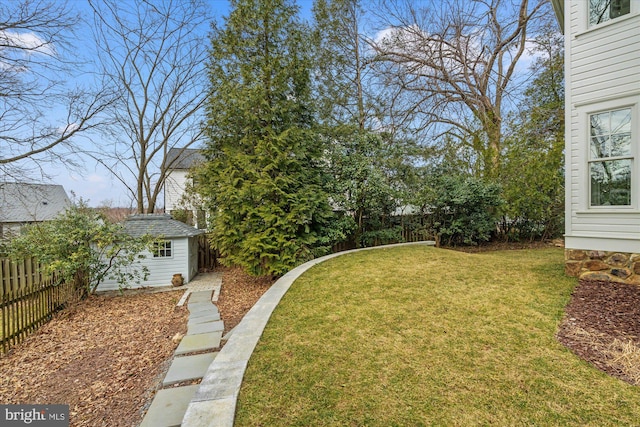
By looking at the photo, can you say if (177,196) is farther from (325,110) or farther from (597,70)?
(597,70)

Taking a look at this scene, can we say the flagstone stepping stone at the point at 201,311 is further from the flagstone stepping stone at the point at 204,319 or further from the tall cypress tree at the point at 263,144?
the tall cypress tree at the point at 263,144

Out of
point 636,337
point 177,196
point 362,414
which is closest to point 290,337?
point 362,414

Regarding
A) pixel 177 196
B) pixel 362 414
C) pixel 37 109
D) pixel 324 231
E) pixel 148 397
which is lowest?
pixel 148 397

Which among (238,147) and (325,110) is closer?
(238,147)

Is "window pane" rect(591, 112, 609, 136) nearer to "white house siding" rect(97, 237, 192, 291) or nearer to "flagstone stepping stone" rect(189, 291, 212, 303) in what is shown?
"flagstone stepping stone" rect(189, 291, 212, 303)

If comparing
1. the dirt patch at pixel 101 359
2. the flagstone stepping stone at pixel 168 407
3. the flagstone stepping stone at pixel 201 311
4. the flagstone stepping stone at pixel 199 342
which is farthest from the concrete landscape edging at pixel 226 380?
the flagstone stepping stone at pixel 201 311

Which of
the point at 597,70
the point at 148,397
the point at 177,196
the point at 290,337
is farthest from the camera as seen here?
the point at 177,196

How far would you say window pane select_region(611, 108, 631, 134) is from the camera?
4368mm

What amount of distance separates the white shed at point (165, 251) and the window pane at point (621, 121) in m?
10.2

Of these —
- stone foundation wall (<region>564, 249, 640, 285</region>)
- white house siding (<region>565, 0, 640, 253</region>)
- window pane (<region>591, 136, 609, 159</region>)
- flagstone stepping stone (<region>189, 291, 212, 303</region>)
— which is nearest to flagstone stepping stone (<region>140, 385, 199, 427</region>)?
flagstone stepping stone (<region>189, 291, 212, 303</region>)

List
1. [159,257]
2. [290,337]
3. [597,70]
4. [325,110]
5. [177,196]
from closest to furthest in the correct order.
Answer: [290,337]
[597,70]
[159,257]
[325,110]
[177,196]

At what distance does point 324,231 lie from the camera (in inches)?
316

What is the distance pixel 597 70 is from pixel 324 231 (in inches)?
244

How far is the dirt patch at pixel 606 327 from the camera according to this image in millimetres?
2620
